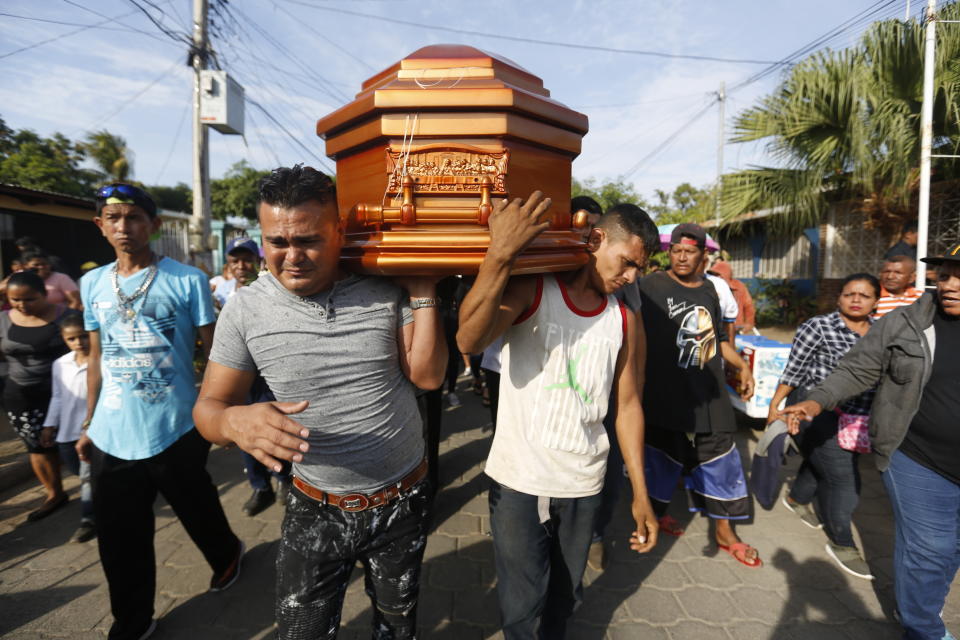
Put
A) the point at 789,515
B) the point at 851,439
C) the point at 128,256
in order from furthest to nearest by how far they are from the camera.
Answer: the point at 789,515
the point at 851,439
the point at 128,256

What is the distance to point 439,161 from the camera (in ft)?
3.94

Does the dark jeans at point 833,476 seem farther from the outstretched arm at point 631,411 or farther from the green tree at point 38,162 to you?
the green tree at point 38,162

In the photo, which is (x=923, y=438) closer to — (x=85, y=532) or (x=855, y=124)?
(x=85, y=532)

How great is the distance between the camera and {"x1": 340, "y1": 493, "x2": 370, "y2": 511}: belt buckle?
58.8 inches

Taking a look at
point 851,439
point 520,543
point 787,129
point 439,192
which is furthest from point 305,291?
point 787,129

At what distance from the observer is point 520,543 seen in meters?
1.63

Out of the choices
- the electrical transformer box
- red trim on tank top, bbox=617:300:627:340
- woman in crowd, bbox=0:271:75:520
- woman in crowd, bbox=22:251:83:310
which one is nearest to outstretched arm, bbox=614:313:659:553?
red trim on tank top, bbox=617:300:627:340

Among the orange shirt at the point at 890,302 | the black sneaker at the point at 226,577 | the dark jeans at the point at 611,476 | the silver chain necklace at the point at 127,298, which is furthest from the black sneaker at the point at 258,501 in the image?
the orange shirt at the point at 890,302

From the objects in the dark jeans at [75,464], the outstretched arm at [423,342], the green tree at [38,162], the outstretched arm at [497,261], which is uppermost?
the green tree at [38,162]

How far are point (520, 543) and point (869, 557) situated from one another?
2.65 metres

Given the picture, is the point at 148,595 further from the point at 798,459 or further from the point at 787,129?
the point at 787,129

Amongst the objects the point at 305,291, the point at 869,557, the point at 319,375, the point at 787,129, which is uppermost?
the point at 787,129

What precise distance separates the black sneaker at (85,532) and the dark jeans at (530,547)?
2961mm

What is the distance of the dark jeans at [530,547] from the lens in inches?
64.5
